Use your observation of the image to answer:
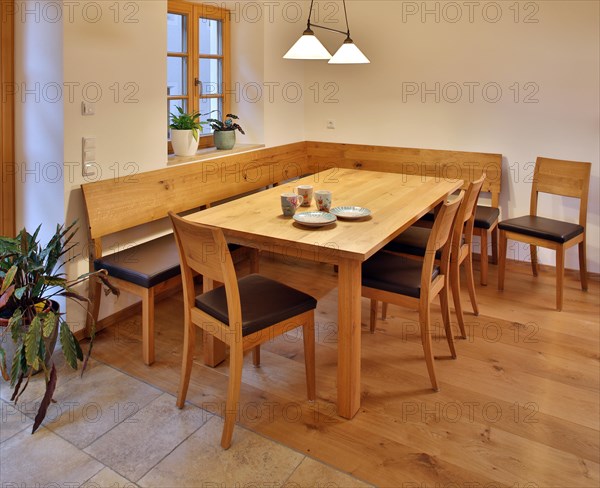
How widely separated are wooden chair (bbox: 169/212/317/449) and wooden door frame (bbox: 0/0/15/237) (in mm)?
1194

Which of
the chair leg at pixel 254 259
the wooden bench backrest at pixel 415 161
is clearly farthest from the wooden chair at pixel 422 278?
the wooden bench backrest at pixel 415 161

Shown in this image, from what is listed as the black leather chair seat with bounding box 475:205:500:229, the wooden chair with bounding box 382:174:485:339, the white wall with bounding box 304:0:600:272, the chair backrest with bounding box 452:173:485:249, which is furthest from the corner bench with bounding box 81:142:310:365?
the black leather chair seat with bounding box 475:205:500:229

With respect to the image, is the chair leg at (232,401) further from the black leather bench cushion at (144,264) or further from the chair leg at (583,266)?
the chair leg at (583,266)

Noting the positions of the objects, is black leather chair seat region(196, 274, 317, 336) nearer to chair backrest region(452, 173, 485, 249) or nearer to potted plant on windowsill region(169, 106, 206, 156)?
chair backrest region(452, 173, 485, 249)

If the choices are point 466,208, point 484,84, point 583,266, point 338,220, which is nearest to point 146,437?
point 338,220

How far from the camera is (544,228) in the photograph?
3.53 m

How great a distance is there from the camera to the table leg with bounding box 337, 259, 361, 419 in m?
Result: 2.16

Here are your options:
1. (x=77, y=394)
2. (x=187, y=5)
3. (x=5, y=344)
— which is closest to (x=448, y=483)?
(x=77, y=394)

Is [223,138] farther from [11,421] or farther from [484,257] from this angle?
[11,421]

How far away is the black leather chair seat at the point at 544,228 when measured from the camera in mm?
3432

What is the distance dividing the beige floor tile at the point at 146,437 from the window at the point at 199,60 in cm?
200

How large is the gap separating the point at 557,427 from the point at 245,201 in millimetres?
1685

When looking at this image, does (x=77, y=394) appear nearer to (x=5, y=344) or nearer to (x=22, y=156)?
(x=5, y=344)

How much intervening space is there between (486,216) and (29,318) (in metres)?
2.81
